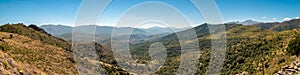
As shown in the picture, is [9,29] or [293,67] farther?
[9,29]

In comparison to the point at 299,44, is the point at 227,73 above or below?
below

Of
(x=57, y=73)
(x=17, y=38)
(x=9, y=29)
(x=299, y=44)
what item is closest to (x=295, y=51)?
(x=299, y=44)

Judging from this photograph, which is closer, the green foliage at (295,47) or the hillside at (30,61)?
the hillside at (30,61)

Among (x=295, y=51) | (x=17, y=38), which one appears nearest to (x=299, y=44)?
(x=295, y=51)

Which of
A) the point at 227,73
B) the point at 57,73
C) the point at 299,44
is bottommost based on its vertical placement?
the point at 227,73

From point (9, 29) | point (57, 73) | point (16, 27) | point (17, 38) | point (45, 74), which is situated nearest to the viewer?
point (45, 74)

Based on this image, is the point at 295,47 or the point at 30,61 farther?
the point at 295,47

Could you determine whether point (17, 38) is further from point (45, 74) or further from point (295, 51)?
point (295, 51)

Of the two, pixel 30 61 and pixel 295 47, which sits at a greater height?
pixel 295 47

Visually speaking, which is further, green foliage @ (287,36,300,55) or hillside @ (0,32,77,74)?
green foliage @ (287,36,300,55)

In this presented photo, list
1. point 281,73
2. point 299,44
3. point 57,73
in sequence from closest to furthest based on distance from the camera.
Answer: point 281,73 → point 57,73 → point 299,44
